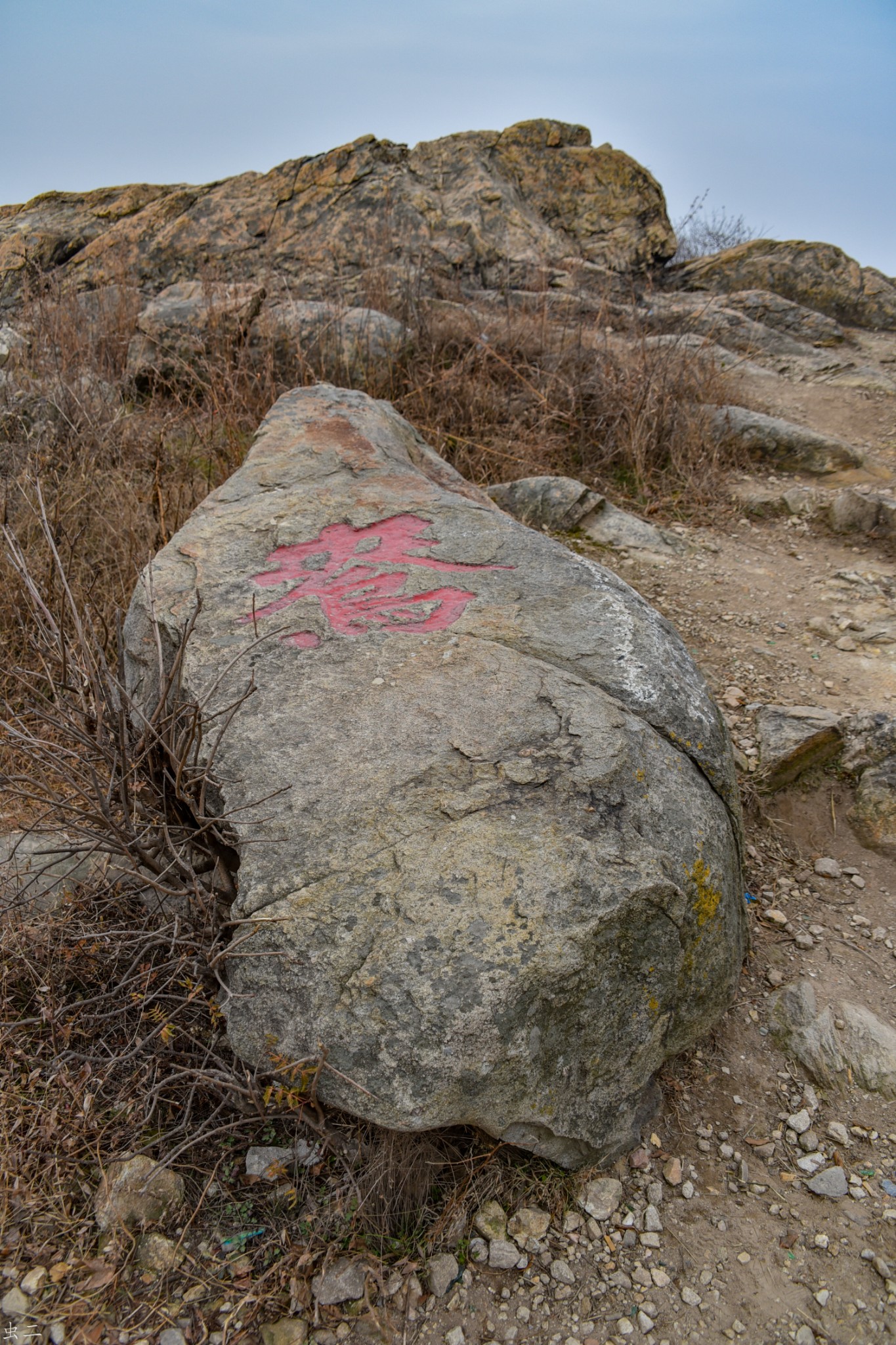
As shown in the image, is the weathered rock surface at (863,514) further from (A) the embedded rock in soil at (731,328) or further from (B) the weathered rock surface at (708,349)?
(A) the embedded rock in soil at (731,328)

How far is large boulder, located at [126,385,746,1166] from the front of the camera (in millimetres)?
1383

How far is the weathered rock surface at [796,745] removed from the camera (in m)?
2.40

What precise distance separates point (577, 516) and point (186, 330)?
2.48 meters

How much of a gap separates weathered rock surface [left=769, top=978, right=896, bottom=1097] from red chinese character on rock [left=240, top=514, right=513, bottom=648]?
3.67 feet

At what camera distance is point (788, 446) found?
4.26 metres

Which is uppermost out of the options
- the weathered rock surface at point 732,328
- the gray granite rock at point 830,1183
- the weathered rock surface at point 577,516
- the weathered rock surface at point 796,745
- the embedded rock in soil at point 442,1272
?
the weathered rock surface at point 732,328

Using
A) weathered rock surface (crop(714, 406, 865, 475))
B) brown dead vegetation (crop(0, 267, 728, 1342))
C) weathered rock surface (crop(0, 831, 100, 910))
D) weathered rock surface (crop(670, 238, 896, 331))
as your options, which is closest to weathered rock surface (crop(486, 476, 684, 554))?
weathered rock surface (crop(714, 406, 865, 475))

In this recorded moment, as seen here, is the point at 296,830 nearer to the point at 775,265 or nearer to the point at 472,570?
the point at 472,570

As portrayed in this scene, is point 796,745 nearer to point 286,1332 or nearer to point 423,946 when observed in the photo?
point 423,946

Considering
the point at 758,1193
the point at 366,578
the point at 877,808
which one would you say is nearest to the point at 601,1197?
the point at 758,1193

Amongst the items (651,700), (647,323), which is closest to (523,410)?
(647,323)

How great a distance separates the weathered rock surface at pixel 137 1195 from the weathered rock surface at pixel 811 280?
7171 millimetres

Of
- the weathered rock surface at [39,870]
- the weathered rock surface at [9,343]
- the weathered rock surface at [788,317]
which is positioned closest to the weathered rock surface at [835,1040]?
the weathered rock surface at [39,870]

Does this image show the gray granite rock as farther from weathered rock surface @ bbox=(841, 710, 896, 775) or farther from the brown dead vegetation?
weathered rock surface @ bbox=(841, 710, 896, 775)
